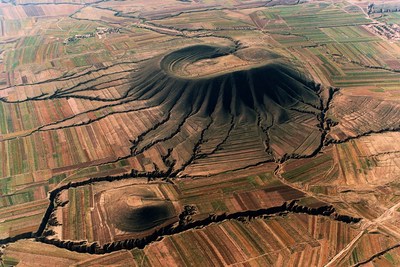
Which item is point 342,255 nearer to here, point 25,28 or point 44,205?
point 44,205

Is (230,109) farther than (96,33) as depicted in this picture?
No

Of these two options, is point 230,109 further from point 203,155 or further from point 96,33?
point 96,33

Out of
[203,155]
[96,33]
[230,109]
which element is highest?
[230,109]

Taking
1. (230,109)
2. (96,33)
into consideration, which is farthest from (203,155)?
(96,33)

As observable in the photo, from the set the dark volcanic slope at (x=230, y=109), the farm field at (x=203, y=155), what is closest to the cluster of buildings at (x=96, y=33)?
the farm field at (x=203, y=155)

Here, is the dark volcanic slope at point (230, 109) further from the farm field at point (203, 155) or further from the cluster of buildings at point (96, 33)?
the cluster of buildings at point (96, 33)
